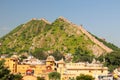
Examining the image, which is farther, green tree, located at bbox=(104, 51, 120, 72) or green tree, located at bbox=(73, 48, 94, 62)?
green tree, located at bbox=(73, 48, 94, 62)

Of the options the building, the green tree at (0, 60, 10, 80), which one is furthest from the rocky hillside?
the green tree at (0, 60, 10, 80)

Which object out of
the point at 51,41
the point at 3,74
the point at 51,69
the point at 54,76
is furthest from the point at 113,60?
the point at 51,41

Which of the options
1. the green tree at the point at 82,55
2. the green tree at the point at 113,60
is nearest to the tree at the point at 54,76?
the green tree at the point at 113,60

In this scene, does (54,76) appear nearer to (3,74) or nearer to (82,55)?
(3,74)

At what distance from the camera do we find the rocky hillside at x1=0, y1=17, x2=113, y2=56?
4542 inches

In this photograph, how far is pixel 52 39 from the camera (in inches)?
5005

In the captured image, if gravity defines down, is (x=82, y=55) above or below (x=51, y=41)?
below

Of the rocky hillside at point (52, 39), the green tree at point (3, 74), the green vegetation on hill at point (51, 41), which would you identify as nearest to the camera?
the green tree at point (3, 74)

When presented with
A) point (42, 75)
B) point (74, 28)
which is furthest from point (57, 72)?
point (74, 28)

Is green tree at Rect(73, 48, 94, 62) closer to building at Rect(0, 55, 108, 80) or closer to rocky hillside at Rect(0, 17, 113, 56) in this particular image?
rocky hillside at Rect(0, 17, 113, 56)

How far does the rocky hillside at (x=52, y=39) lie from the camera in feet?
379

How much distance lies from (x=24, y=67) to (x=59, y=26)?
66.1 metres

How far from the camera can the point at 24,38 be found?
137m

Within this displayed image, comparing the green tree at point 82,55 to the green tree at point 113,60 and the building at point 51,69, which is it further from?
the building at point 51,69
